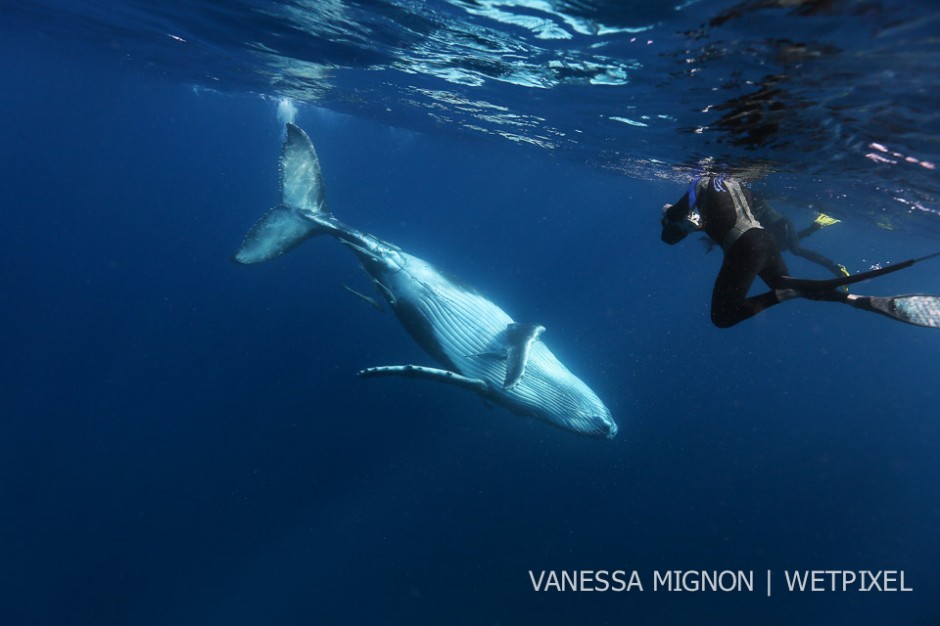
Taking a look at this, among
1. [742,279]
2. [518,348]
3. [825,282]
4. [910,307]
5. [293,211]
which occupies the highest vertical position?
[825,282]

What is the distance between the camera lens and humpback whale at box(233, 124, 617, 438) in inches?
370

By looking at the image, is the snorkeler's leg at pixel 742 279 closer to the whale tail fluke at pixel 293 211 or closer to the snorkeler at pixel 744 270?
the snorkeler at pixel 744 270

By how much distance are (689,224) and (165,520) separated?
23.1 meters

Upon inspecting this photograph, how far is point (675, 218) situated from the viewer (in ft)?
22.5

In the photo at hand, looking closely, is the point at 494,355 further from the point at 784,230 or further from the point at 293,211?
the point at 784,230

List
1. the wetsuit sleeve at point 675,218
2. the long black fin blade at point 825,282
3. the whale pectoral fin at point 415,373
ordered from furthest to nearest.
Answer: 1. the whale pectoral fin at point 415,373
2. the wetsuit sleeve at point 675,218
3. the long black fin blade at point 825,282

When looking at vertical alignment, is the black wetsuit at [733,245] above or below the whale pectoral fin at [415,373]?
above

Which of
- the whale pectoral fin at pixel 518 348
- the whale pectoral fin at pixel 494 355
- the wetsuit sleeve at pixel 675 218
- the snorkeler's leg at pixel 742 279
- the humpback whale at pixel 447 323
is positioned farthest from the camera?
the whale pectoral fin at pixel 494 355

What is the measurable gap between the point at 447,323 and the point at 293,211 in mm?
4944

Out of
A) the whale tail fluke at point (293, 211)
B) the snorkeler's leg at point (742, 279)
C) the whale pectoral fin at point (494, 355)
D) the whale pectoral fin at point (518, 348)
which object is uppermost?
the snorkeler's leg at point (742, 279)

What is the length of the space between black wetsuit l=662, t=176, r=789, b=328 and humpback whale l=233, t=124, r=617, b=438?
10.7ft

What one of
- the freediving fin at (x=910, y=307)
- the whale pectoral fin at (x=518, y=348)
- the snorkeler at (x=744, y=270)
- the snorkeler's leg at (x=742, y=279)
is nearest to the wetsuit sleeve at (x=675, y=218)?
the snorkeler at (x=744, y=270)

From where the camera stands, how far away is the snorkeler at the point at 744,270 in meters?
5.79

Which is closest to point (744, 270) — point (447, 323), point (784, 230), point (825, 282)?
point (825, 282)
